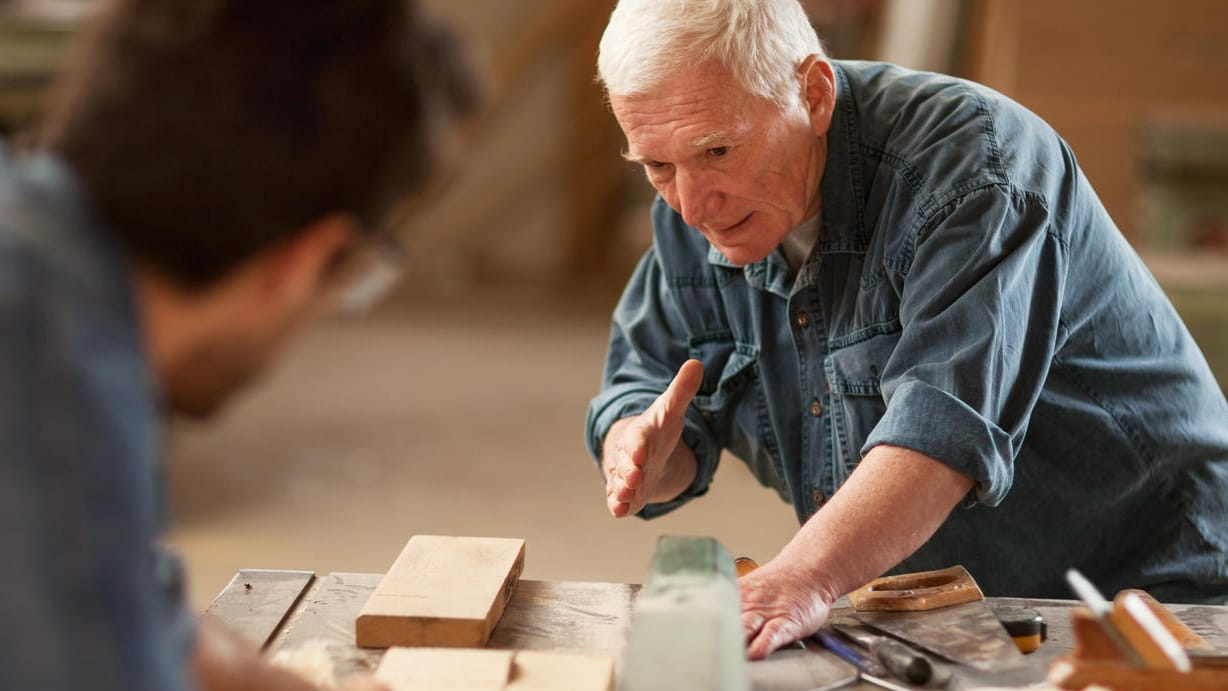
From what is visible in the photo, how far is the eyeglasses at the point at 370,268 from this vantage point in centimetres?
104

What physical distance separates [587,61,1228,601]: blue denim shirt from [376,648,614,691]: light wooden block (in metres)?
0.50

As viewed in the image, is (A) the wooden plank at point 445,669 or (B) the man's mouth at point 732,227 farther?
(B) the man's mouth at point 732,227

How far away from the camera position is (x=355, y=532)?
4512 millimetres

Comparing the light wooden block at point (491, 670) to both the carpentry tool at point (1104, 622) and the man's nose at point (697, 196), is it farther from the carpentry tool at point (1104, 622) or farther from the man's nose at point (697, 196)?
the man's nose at point (697, 196)

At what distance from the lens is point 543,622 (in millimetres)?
1642

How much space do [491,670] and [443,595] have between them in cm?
19

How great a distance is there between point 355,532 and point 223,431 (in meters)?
1.31

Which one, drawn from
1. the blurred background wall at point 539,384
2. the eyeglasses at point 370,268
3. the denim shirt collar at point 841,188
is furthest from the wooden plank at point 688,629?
the blurred background wall at point 539,384

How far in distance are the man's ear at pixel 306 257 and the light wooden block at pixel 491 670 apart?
20.5 inches

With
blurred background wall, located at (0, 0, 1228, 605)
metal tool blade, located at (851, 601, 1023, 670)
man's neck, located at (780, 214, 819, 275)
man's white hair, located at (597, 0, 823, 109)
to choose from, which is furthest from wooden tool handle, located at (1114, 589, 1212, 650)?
blurred background wall, located at (0, 0, 1228, 605)

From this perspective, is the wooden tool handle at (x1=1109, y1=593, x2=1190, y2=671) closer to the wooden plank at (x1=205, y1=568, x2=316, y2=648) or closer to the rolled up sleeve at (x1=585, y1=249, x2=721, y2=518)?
the rolled up sleeve at (x1=585, y1=249, x2=721, y2=518)

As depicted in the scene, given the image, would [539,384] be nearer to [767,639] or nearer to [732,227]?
[732,227]

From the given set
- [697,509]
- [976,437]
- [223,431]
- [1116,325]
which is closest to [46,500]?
[976,437]

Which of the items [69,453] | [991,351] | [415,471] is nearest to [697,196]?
[991,351]
